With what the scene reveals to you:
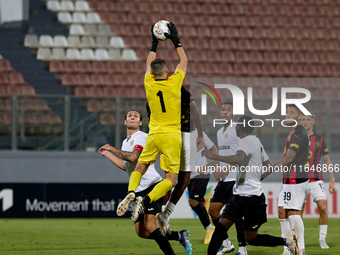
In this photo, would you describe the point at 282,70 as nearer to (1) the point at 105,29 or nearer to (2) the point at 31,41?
(1) the point at 105,29

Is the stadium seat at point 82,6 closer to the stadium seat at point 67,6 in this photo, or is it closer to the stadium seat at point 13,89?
the stadium seat at point 67,6

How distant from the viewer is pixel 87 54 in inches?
626

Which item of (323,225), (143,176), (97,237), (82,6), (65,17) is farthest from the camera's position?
(82,6)

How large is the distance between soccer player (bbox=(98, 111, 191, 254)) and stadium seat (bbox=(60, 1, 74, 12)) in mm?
11536

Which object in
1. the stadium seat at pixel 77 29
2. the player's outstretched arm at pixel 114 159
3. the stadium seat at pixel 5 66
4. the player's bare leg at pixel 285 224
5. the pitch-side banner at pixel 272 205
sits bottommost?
the pitch-side banner at pixel 272 205

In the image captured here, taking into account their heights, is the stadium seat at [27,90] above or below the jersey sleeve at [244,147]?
above

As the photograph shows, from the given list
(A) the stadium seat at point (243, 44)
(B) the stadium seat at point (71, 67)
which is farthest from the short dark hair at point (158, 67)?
(A) the stadium seat at point (243, 44)

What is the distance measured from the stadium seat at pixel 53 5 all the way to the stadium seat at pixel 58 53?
181cm

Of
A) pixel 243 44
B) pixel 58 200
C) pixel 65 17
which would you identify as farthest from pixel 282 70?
pixel 58 200

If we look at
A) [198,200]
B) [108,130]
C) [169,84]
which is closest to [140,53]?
[108,130]

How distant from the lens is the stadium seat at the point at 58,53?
15.8 metres

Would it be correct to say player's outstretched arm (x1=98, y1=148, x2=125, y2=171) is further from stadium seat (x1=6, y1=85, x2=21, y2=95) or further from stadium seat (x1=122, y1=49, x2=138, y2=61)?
stadium seat (x1=122, y1=49, x2=138, y2=61)

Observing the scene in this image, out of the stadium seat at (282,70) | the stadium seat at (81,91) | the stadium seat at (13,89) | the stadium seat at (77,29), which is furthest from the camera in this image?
the stadium seat at (282,70)

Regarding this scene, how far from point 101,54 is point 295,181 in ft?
34.0
